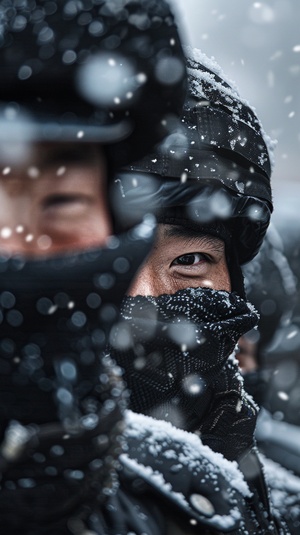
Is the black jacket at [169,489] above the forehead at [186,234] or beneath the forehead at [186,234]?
above

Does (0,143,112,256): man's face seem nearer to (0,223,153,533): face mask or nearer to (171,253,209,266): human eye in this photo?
(0,223,153,533): face mask

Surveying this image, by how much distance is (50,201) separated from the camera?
2.99 feet

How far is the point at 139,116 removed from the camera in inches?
39.4

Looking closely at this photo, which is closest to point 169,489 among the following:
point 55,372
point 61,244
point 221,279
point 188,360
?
point 55,372

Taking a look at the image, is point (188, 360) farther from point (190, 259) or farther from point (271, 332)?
point (271, 332)

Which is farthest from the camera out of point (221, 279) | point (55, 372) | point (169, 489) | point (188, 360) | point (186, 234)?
point (221, 279)

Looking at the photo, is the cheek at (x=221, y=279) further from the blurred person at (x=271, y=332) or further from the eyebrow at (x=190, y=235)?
the blurred person at (x=271, y=332)

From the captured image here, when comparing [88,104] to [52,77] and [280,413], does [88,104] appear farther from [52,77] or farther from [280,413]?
[280,413]

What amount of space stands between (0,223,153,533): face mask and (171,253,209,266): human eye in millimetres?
1607

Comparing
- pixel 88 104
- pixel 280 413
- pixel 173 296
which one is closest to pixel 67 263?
pixel 88 104

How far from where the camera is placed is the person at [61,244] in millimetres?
854

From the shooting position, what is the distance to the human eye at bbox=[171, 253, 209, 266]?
2529 mm

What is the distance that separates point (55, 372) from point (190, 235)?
5.57 ft

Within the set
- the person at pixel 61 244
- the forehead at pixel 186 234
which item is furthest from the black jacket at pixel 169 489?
the forehead at pixel 186 234
